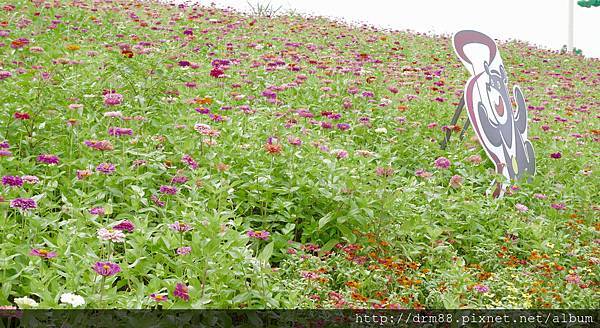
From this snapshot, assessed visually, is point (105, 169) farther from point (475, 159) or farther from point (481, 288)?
point (475, 159)

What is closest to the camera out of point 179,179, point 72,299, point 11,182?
point 72,299

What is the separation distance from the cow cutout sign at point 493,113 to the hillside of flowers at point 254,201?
0.18 m

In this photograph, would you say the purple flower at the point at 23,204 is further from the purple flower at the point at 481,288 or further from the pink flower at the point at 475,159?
the pink flower at the point at 475,159

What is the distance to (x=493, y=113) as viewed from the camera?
5.96 meters

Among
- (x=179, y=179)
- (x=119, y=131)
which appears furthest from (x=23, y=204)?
(x=119, y=131)

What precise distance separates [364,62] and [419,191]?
15.2 feet

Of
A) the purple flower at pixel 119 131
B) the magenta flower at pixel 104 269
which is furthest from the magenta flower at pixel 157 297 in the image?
the purple flower at pixel 119 131

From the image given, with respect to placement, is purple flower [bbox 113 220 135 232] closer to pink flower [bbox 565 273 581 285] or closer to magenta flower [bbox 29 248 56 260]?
magenta flower [bbox 29 248 56 260]

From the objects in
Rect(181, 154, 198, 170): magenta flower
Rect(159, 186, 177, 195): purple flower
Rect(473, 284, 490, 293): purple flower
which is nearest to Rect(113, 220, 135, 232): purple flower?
Rect(159, 186, 177, 195): purple flower

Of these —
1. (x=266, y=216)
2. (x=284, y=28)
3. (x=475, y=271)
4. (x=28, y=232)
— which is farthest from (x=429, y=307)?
(x=284, y=28)

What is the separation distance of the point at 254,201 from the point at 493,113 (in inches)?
109

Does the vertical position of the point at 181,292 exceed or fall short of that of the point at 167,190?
it falls short

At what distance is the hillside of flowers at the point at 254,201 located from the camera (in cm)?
318

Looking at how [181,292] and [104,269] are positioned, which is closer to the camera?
[104,269]
